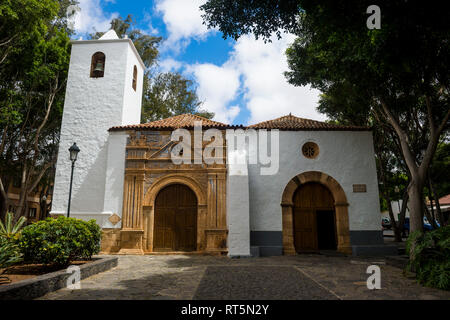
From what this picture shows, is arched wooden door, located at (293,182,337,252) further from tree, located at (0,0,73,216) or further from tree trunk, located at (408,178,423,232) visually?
tree, located at (0,0,73,216)

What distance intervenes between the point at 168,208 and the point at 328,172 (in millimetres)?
6420

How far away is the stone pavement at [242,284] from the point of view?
4922 millimetres

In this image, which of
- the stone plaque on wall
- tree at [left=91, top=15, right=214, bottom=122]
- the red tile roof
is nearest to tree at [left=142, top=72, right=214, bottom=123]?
tree at [left=91, top=15, right=214, bottom=122]

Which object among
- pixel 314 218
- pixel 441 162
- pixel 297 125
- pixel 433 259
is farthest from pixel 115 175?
pixel 441 162

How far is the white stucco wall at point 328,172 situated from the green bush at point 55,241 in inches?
252

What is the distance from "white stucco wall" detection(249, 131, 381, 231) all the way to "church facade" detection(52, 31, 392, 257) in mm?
39

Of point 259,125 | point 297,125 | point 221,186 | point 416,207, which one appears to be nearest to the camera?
point 416,207

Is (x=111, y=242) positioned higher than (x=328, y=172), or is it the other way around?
(x=328, y=172)

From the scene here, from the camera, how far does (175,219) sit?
37.6 ft

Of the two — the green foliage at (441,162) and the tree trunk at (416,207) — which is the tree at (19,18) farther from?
the green foliage at (441,162)

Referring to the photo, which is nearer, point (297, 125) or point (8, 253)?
point (8, 253)

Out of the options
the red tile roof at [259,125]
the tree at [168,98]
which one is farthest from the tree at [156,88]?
the red tile roof at [259,125]

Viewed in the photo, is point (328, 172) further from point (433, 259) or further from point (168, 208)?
point (168, 208)

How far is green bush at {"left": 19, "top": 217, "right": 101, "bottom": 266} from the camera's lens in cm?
611
